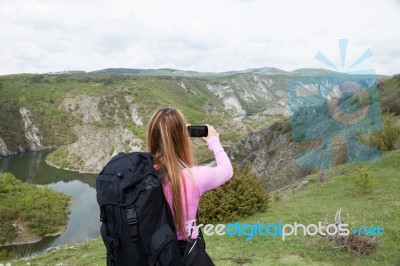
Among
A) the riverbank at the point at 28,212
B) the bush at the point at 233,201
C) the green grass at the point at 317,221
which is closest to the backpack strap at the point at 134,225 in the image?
the green grass at the point at 317,221

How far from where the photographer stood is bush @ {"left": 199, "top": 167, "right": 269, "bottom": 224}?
39.1ft

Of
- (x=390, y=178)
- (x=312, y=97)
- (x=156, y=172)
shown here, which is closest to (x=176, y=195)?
(x=156, y=172)

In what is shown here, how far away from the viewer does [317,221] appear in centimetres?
1031

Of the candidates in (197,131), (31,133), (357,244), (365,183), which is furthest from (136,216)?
(31,133)

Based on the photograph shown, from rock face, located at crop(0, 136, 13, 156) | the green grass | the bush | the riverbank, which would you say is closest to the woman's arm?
the green grass

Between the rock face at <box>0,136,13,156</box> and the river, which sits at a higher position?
the rock face at <box>0,136,13,156</box>

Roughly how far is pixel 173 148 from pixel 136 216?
0.62 m

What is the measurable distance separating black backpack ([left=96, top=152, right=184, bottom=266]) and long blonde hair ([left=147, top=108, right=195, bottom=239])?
0.35 ft

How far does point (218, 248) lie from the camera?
9.12 metres

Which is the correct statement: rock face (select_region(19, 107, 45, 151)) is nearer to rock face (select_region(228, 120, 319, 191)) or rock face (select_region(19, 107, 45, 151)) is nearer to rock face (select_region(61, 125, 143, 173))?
rock face (select_region(61, 125, 143, 173))

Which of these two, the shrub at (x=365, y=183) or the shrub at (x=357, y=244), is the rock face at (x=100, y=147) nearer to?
the shrub at (x=365, y=183)

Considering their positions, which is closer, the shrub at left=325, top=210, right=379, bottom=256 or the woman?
the woman

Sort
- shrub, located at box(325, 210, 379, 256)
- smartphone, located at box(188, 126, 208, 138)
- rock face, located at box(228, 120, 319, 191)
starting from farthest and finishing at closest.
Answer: rock face, located at box(228, 120, 319, 191) → shrub, located at box(325, 210, 379, 256) → smartphone, located at box(188, 126, 208, 138)

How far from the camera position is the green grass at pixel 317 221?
7.64 meters
